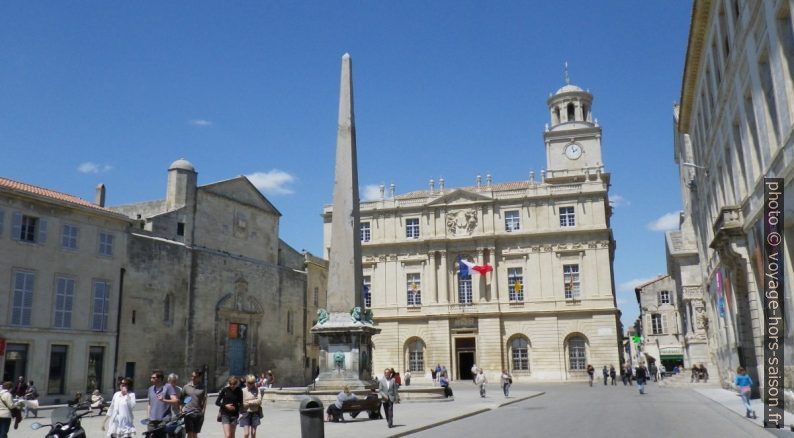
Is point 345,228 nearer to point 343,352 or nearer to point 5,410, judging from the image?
point 343,352

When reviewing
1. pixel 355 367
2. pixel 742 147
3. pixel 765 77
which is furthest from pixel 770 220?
pixel 355 367

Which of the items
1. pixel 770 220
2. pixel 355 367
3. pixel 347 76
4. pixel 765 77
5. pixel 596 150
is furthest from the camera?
pixel 596 150

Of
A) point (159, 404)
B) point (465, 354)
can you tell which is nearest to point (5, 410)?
point (159, 404)

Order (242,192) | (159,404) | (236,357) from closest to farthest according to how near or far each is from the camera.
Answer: (159,404) < (236,357) < (242,192)

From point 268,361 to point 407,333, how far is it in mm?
12342

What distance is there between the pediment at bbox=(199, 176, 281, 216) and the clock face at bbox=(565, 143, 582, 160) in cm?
2648

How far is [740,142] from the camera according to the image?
19250mm

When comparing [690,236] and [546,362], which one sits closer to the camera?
[690,236]

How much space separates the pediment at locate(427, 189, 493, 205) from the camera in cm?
4850

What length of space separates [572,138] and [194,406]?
50005 mm

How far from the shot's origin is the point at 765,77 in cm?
1548

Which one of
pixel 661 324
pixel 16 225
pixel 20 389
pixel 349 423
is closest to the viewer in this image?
pixel 349 423

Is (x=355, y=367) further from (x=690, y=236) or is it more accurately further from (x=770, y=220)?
(x=690, y=236)

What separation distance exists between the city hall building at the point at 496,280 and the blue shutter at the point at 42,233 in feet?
86.2
